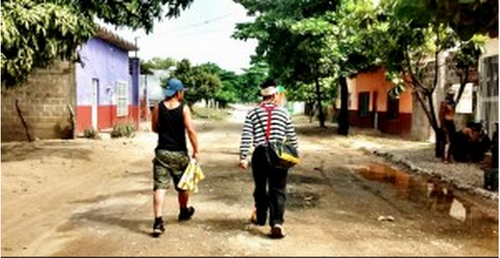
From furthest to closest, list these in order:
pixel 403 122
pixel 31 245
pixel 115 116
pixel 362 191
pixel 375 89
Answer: pixel 375 89 → pixel 115 116 → pixel 403 122 → pixel 362 191 → pixel 31 245

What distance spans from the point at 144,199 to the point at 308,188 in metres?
2.81

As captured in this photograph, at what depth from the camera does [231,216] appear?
8.68 meters

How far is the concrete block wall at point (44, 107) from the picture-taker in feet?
79.3

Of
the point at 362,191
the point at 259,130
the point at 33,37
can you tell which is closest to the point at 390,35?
the point at 362,191

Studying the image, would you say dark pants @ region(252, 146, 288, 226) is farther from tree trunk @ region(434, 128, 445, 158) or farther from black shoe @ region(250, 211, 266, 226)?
tree trunk @ region(434, 128, 445, 158)

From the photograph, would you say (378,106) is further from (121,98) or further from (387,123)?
(121,98)

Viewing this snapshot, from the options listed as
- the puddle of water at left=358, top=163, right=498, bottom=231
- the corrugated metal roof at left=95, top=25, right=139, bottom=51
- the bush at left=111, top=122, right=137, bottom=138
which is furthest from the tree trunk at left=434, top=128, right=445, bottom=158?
the corrugated metal roof at left=95, top=25, right=139, bottom=51

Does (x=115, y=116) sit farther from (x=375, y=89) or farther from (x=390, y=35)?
(x=390, y=35)

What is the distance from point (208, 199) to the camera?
10.1 metres

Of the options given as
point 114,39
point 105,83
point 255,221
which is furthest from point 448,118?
point 105,83

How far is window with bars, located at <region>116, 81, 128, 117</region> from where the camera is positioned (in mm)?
32500

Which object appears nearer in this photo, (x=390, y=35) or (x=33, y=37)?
(x=33, y=37)

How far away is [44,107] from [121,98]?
917 cm

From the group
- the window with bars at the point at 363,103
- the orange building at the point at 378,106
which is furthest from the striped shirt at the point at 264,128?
the window with bars at the point at 363,103
